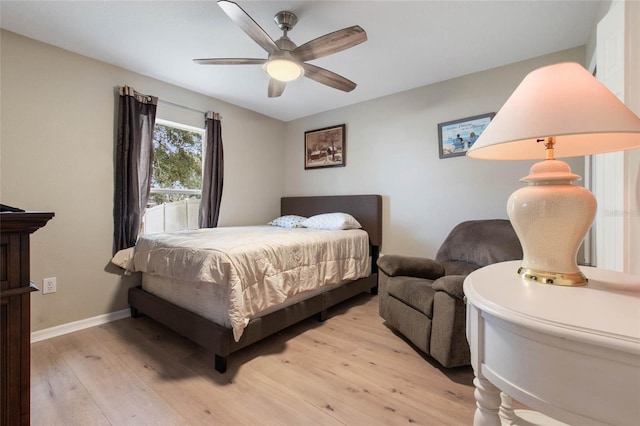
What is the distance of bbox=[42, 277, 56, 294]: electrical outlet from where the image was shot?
222cm

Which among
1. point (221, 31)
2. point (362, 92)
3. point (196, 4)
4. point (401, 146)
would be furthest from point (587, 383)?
point (362, 92)

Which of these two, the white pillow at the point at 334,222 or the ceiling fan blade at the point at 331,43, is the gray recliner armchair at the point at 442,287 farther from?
the ceiling fan blade at the point at 331,43

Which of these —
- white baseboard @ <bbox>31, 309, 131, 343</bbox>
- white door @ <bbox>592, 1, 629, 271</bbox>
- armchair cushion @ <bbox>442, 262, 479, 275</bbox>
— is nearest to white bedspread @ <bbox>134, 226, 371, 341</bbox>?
white baseboard @ <bbox>31, 309, 131, 343</bbox>

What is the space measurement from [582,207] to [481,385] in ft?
2.02

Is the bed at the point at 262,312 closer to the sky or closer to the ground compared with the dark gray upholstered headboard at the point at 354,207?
closer to the ground

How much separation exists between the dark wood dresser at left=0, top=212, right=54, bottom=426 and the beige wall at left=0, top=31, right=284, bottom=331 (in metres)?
1.84

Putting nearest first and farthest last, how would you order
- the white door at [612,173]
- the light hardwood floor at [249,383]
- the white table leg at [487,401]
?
the white table leg at [487,401] < the white door at [612,173] < the light hardwood floor at [249,383]

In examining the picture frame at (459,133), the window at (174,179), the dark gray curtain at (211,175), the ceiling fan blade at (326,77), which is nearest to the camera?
the ceiling fan blade at (326,77)

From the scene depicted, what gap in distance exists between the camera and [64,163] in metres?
2.32

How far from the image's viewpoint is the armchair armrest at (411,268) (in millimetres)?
2250

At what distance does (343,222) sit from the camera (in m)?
3.12

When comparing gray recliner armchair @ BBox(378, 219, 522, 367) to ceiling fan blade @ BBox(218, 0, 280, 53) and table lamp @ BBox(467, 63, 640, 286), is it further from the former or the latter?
ceiling fan blade @ BBox(218, 0, 280, 53)

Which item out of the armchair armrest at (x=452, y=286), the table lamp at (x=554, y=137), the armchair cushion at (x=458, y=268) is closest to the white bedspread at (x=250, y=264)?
the armchair cushion at (x=458, y=268)

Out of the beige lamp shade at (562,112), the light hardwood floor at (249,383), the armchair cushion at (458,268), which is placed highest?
the beige lamp shade at (562,112)
